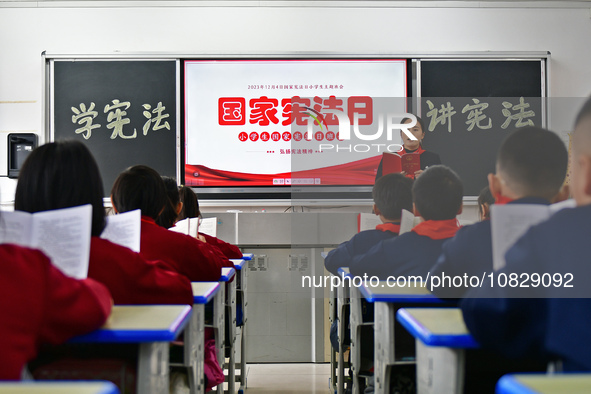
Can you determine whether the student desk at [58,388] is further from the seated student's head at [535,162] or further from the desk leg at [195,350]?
the seated student's head at [535,162]

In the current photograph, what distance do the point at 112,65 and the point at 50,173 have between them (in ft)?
11.0

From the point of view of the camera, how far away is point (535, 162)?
1.06 metres

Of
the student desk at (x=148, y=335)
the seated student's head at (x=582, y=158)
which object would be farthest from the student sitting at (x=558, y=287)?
the student desk at (x=148, y=335)

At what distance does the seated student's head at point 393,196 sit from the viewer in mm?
2291

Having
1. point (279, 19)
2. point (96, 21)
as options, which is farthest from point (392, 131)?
point (96, 21)

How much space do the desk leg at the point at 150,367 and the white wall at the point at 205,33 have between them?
3.54 m

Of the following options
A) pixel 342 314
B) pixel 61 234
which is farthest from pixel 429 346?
pixel 342 314

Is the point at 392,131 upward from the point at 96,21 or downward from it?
downward

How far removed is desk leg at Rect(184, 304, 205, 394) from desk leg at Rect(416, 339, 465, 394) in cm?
58

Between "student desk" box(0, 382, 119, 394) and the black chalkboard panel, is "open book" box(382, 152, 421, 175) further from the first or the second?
"student desk" box(0, 382, 119, 394)

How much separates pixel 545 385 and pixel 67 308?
771 millimetres

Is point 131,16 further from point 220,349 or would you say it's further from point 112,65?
point 220,349

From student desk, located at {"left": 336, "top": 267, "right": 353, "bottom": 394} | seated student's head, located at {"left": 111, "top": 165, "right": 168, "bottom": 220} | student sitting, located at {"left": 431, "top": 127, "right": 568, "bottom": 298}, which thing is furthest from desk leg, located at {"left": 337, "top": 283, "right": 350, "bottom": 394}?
student sitting, located at {"left": 431, "top": 127, "right": 568, "bottom": 298}

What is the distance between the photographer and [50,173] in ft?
3.76
